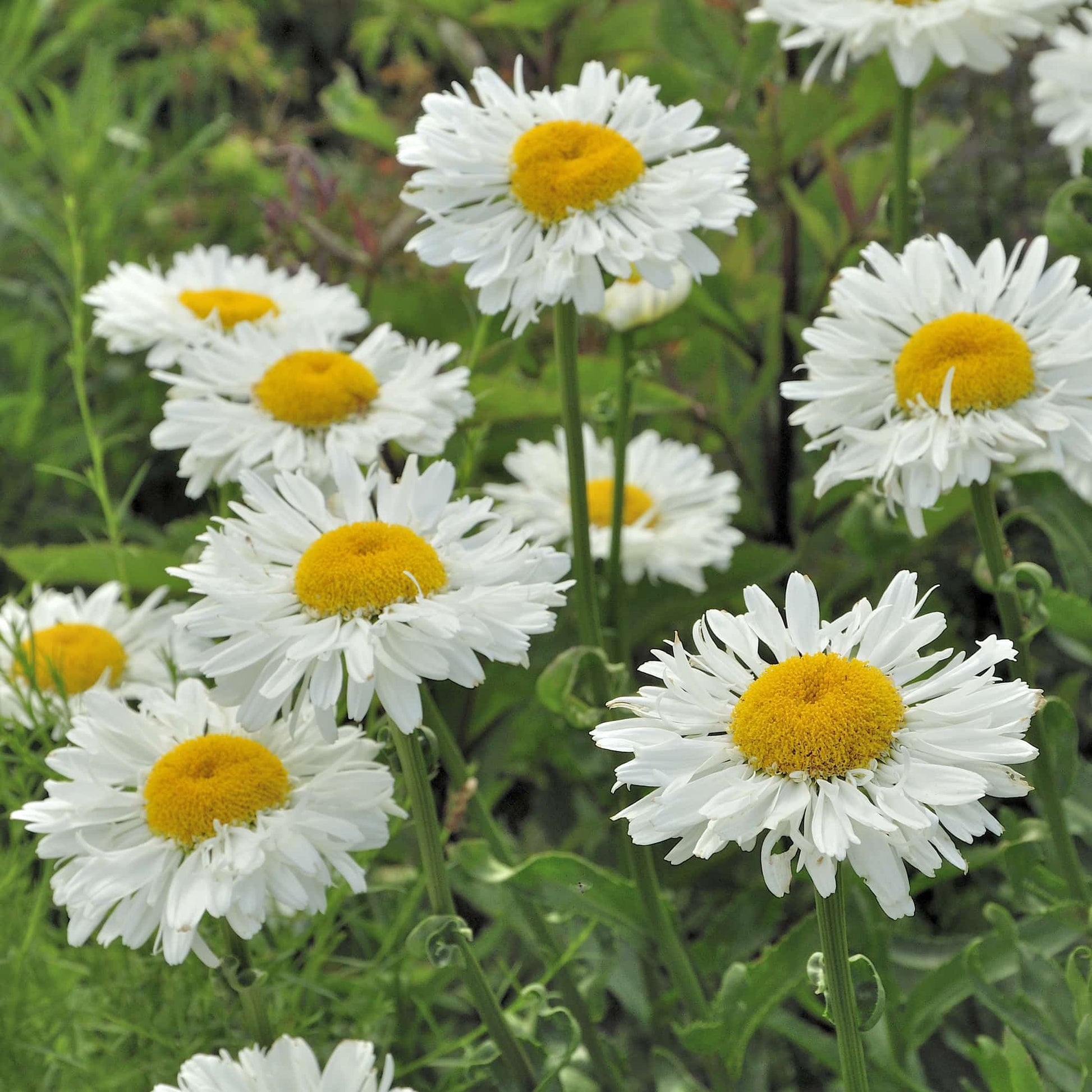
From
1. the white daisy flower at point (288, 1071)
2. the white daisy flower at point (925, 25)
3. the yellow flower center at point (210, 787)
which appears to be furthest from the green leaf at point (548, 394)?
the white daisy flower at point (288, 1071)

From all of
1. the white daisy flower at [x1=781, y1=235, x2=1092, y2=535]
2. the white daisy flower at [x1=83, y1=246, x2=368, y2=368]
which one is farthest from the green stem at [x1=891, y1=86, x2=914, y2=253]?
the white daisy flower at [x1=83, y1=246, x2=368, y2=368]

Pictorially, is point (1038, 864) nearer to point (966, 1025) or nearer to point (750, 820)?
point (966, 1025)

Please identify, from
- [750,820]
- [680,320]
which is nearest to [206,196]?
[680,320]

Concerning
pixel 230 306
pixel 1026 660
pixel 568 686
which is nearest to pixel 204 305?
pixel 230 306

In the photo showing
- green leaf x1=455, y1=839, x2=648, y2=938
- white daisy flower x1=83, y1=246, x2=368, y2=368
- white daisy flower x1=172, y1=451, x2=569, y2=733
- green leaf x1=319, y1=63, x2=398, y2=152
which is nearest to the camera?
white daisy flower x1=172, y1=451, x2=569, y2=733

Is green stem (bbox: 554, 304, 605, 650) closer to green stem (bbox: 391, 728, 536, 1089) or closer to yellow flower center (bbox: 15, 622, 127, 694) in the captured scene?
green stem (bbox: 391, 728, 536, 1089)

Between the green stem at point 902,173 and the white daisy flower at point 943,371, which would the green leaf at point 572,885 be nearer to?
the white daisy flower at point 943,371

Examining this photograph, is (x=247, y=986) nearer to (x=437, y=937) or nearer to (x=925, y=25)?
(x=437, y=937)
